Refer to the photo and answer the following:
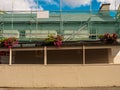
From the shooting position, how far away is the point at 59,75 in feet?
68.5

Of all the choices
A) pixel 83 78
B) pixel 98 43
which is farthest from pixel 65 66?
pixel 98 43

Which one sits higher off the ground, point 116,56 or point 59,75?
point 116,56

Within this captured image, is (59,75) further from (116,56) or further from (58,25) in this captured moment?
(116,56)

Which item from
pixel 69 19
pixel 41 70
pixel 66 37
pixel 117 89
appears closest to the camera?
pixel 117 89

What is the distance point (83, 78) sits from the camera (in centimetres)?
2073

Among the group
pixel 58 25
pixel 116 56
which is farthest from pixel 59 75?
pixel 116 56

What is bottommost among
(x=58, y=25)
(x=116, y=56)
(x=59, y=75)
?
(x=59, y=75)

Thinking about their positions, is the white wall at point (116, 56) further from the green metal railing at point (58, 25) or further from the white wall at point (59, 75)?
the white wall at point (59, 75)

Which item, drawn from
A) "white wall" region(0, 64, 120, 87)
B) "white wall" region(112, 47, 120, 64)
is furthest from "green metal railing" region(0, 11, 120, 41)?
"white wall" region(0, 64, 120, 87)

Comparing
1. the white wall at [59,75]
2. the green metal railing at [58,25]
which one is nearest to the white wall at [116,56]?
the green metal railing at [58,25]

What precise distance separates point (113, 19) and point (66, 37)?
150 inches

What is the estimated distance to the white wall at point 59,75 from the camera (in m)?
20.7

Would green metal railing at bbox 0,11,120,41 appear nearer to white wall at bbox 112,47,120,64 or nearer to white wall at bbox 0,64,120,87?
white wall at bbox 112,47,120,64

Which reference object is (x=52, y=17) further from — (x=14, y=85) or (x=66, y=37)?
(x=14, y=85)
